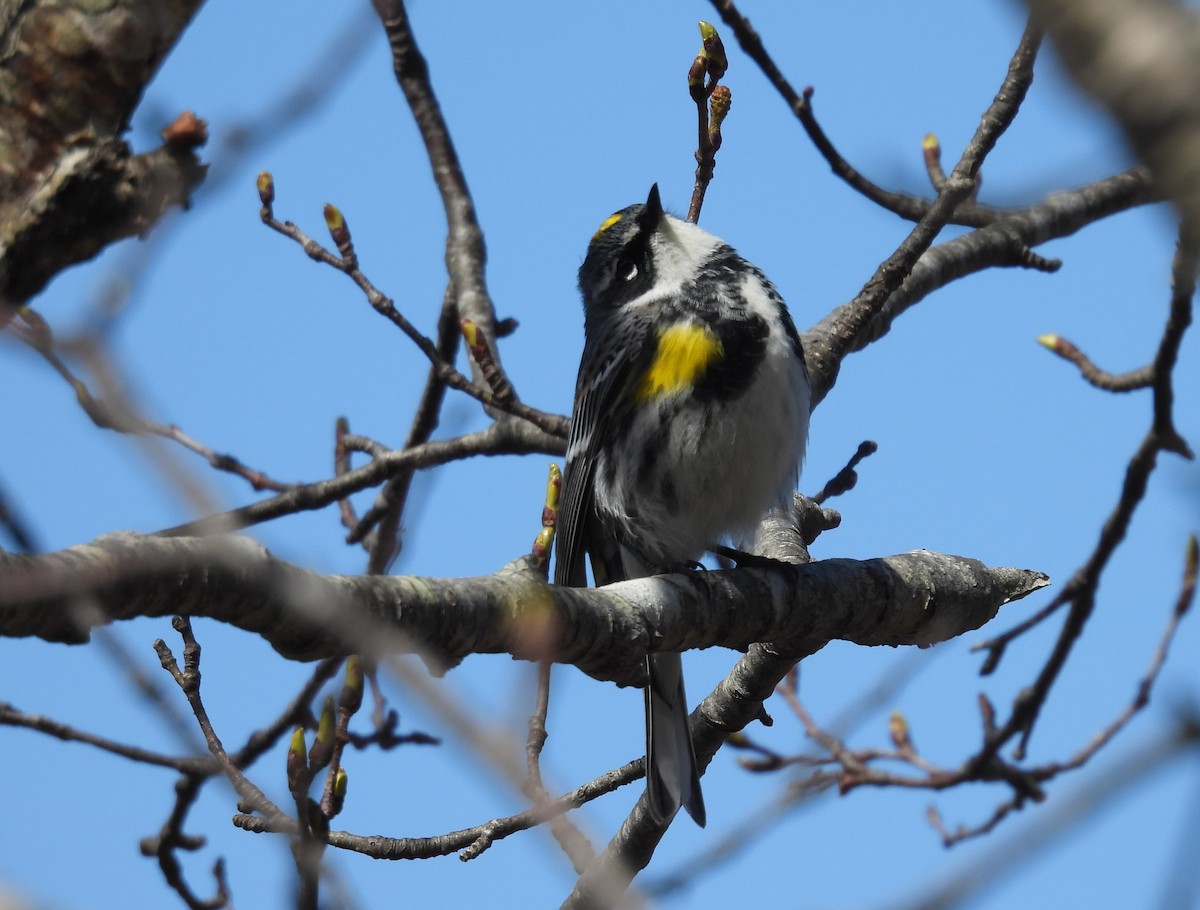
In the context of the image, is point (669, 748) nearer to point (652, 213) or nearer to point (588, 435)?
point (588, 435)

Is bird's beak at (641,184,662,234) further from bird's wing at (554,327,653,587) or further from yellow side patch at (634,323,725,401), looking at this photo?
yellow side patch at (634,323,725,401)

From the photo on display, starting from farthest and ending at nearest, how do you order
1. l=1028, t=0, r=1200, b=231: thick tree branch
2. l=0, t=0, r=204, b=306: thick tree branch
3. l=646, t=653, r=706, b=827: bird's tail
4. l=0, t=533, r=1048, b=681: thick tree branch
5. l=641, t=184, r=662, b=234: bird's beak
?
l=641, t=184, r=662, b=234: bird's beak, l=646, t=653, r=706, b=827: bird's tail, l=0, t=0, r=204, b=306: thick tree branch, l=0, t=533, r=1048, b=681: thick tree branch, l=1028, t=0, r=1200, b=231: thick tree branch

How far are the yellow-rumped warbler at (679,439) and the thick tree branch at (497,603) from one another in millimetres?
840

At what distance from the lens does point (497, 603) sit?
9.60ft

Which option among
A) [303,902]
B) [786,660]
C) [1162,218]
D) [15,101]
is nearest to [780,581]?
[786,660]

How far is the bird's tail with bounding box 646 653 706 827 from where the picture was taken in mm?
5020

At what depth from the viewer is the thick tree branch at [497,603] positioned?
211cm

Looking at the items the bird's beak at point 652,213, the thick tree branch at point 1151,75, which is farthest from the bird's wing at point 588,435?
the thick tree branch at point 1151,75

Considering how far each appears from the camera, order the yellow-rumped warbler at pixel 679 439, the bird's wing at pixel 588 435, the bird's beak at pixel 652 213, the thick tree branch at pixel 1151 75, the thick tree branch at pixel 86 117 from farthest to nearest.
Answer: the bird's beak at pixel 652 213
the bird's wing at pixel 588 435
the yellow-rumped warbler at pixel 679 439
the thick tree branch at pixel 86 117
the thick tree branch at pixel 1151 75

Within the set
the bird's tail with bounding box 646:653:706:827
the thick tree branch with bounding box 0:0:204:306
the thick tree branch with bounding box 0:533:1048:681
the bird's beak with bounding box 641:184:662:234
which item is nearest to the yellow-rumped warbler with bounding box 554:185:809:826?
the bird's tail with bounding box 646:653:706:827

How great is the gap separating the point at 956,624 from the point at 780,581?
0.75 m

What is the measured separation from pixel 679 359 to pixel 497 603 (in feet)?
9.06

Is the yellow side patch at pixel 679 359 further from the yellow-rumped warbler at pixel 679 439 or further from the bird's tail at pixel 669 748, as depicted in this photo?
the bird's tail at pixel 669 748

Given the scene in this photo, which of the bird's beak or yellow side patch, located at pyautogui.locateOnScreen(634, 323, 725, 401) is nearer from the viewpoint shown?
yellow side patch, located at pyautogui.locateOnScreen(634, 323, 725, 401)
